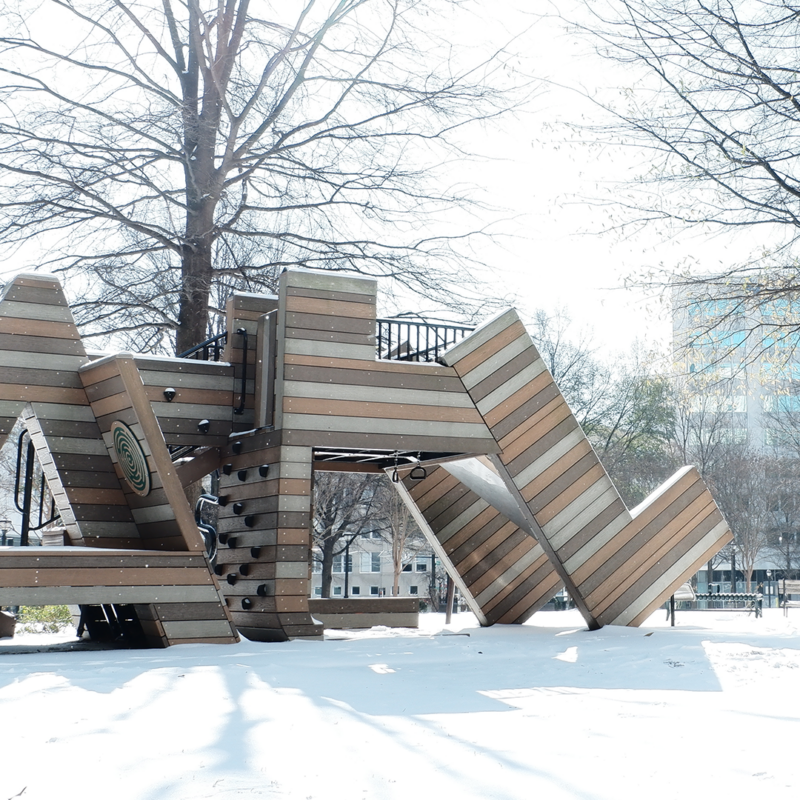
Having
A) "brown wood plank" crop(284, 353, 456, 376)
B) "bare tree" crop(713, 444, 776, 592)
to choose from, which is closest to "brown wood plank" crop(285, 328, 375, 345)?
"brown wood plank" crop(284, 353, 456, 376)

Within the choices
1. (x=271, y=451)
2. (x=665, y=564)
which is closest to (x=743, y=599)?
(x=665, y=564)

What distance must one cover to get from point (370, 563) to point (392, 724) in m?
48.9

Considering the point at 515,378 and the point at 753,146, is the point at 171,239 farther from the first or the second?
the point at 753,146

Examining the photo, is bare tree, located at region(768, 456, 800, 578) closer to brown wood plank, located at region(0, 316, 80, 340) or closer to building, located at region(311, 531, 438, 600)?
building, located at region(311, 531, 438, 600)

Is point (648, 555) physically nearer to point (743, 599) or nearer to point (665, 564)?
point (665, 564)

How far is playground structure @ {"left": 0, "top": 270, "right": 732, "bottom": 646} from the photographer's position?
8.12m

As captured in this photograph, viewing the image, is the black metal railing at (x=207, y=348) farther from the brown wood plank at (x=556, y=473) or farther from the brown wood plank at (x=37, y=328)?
the brown wood plank at (x=556, y=473)

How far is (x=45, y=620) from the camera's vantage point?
14484mm

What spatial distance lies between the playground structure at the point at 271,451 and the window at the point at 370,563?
137 ft

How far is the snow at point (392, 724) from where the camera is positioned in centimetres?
342

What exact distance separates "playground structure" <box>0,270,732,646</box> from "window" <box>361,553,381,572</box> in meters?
41.8

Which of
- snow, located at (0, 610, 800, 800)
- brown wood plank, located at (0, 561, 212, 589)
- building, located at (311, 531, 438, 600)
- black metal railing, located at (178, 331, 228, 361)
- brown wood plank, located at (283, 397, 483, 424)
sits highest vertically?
black metal railing, located at (178, 331, 228, 361)

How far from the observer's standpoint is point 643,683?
251 inches

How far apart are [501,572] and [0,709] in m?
8.36
